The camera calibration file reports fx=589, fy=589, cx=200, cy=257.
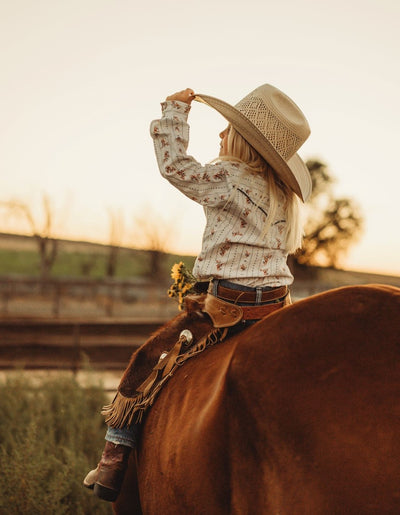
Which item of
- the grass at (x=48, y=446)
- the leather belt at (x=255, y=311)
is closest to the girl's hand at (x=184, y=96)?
the leather belt at (x=255, y=311)

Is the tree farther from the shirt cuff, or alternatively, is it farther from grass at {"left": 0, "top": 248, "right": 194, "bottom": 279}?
the shirt cuff

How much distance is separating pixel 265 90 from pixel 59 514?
2651mm

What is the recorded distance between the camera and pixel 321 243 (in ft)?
121

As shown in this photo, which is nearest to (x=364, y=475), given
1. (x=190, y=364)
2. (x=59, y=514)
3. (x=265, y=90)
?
(x=190, y=364)

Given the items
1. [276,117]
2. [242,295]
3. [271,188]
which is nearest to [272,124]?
[276,117]

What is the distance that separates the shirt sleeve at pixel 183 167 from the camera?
2.15m

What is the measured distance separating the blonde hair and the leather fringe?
1.48 feet

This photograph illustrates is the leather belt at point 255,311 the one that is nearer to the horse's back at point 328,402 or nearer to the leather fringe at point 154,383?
the leather fringe at point 154,383

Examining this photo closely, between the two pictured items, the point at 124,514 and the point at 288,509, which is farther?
the point at 124,514

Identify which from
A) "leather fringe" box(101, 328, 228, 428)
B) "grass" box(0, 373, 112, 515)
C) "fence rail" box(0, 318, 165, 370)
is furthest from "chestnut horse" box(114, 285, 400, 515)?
"fence rail" box(0, 318, 165, 370)

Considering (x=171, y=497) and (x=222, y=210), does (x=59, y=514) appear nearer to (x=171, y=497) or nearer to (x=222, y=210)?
(x=171, y=497)

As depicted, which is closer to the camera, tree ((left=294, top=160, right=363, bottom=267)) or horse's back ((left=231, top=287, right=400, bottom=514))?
horse's back ((left=231, top=287, right=400, bottom=514))

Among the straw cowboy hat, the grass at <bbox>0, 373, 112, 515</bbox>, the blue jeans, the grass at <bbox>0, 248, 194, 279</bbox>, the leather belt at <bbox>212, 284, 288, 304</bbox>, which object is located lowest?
the grass at <bbox>0, 248, 194, 279</bbox>

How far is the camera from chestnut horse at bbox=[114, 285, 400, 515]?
4.62 ft
